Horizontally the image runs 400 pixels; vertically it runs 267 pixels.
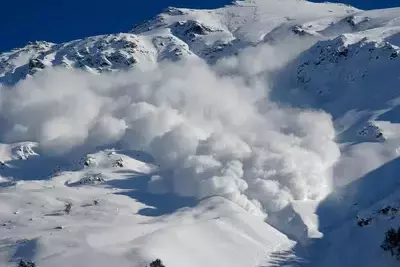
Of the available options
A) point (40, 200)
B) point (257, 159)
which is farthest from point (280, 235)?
point (40, 200)

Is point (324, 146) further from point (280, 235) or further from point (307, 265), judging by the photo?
point (307, 265)

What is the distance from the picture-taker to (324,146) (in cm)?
18188

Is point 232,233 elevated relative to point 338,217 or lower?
lower

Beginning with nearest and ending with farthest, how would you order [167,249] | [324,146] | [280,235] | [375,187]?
[167,249], [280,235], [375,187], [324,146]

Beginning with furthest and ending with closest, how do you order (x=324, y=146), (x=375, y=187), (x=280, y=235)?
(x=324, y=146), (x=375, y=187), (x=280, y=235)

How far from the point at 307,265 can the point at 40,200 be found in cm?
7533

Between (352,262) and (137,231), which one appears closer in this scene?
(352,262)

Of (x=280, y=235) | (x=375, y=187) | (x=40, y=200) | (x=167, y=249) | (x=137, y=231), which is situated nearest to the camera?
(x=167, y=249)

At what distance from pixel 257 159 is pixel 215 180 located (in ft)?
69.1

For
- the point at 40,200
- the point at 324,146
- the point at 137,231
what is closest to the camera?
the point at 137,231

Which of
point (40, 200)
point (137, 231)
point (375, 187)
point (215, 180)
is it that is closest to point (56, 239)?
point (137, 231)

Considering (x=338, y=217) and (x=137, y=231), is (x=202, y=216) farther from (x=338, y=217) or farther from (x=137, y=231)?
(x=338, y=217)

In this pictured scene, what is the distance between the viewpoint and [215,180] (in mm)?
169625

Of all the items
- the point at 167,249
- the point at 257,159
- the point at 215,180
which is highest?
the point at 257,159
